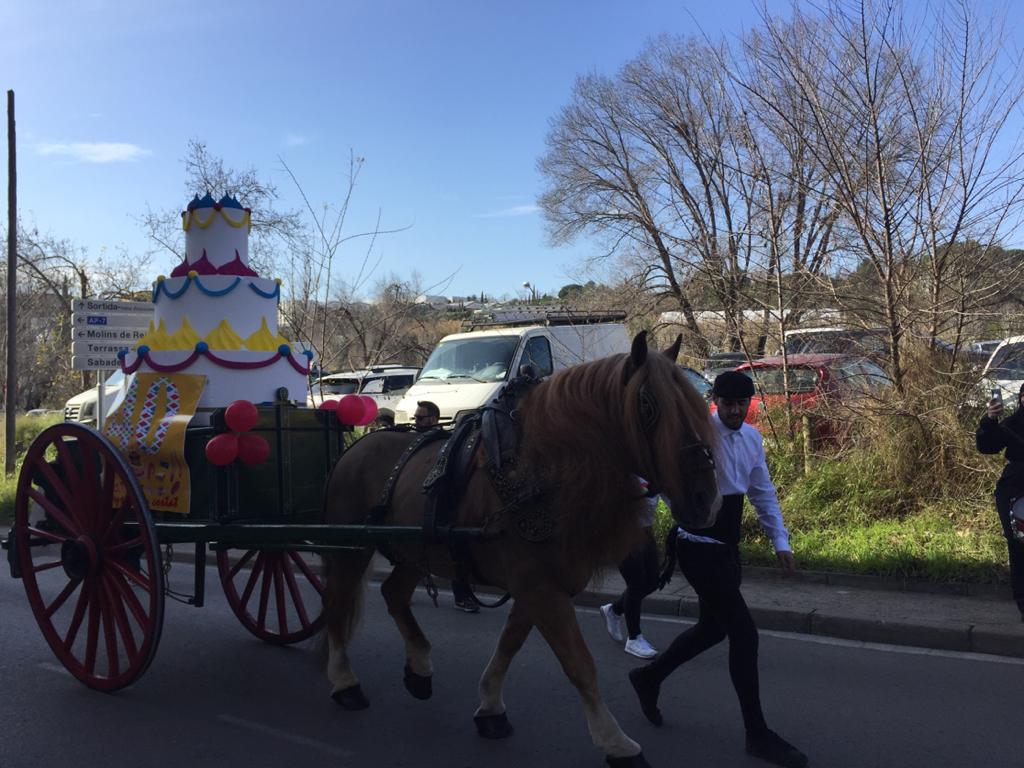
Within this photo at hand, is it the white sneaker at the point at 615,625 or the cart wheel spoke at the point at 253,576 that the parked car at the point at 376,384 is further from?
the white sneaker at the point at 615,625

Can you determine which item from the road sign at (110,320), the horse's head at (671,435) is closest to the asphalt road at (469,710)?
the horse's head at (671,435)

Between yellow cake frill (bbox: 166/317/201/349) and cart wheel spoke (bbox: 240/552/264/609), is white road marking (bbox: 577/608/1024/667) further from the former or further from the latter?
yellow cake frill (bbox: 166/317/201/349)

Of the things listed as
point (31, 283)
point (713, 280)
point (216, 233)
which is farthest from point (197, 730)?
point (31, 283)

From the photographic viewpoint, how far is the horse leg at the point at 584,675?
11.9ft

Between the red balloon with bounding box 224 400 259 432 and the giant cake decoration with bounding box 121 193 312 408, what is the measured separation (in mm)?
744

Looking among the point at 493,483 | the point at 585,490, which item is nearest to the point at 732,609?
the point at 585,490

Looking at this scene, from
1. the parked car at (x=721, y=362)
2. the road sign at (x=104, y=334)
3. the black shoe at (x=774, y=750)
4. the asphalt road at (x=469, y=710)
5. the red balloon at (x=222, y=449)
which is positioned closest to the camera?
the black shoe at (x=774, y=750)

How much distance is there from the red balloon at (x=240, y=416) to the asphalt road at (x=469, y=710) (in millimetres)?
1511

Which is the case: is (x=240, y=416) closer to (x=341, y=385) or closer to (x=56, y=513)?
(x=56, y=513)

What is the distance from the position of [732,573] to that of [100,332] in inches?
418

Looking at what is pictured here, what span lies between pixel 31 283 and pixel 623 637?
2568 cm

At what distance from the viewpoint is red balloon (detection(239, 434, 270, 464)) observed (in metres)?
4.82

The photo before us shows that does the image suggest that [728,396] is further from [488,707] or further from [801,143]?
[801,143]

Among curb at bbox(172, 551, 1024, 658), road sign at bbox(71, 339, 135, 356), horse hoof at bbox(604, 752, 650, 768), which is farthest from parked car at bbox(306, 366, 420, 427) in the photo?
horse hoof at bbox(604, 752, 650, 768)
